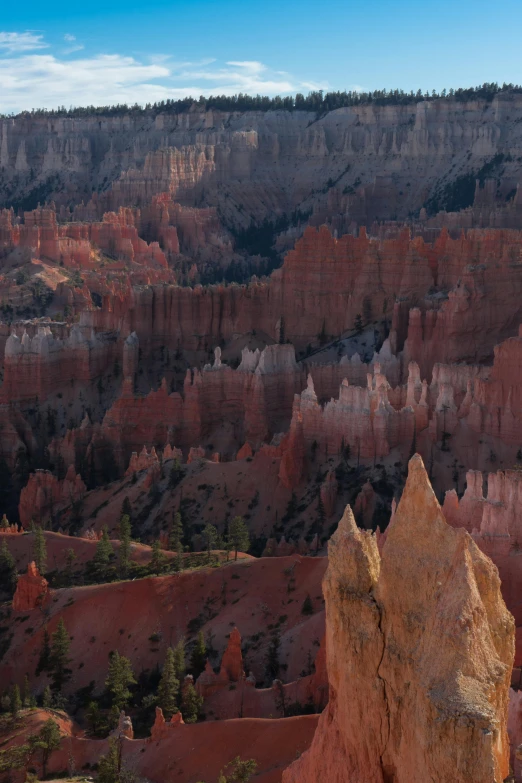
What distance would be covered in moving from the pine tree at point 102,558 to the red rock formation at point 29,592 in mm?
2759

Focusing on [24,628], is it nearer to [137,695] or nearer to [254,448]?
[137,695]

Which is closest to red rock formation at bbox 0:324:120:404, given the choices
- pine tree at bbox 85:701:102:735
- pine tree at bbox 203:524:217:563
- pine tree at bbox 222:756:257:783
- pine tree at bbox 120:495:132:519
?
pine tree at bbox 120:495:132:519

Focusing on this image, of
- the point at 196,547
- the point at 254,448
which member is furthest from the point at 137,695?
A: the point at 254,448

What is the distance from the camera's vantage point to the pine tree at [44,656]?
121 feet

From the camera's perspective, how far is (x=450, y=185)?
13675 centimetres

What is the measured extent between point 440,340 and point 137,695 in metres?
34.2

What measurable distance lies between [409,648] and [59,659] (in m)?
20.9

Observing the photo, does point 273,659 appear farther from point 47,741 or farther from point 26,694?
point 26,694

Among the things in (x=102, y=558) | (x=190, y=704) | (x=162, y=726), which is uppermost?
(x=162, y=726)

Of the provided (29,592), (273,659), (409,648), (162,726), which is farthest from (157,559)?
(409,648)

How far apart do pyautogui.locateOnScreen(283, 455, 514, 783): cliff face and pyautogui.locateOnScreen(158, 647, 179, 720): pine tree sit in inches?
431

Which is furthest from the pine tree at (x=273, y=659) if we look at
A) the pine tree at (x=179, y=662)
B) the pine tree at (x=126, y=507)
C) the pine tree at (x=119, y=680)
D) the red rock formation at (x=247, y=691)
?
the pine tree at (x=126, y=507)

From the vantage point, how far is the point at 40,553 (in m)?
43.7

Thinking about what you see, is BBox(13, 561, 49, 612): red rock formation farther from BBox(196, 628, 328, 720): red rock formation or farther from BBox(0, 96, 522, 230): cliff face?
BBox(0, 96, 522, 230): cliff face
